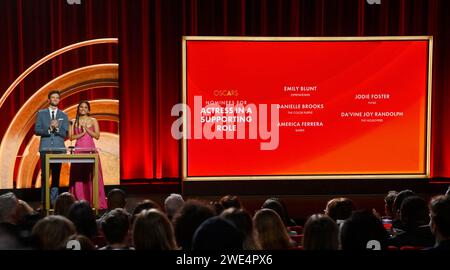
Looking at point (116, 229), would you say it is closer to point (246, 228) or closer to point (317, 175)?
point (246, 228)

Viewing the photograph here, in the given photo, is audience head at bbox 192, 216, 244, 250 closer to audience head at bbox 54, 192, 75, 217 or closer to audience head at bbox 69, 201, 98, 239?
audience head at bbox 69, 201, 98, 239

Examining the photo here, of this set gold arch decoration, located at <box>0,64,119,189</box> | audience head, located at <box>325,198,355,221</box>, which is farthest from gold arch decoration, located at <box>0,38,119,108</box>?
audience head, located at <box>325,198,355,221</box>

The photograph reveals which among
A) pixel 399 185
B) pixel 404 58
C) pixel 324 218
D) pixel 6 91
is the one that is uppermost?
pixel 404 58

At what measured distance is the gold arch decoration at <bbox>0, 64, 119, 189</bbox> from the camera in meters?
7.29

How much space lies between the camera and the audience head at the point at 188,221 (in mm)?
2314

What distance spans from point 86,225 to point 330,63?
17.0 ft

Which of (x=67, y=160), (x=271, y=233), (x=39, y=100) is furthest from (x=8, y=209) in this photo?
(x=39, y=100)

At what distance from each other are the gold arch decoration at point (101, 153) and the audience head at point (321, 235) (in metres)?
5.41

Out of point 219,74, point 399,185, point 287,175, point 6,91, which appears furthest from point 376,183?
point 6,91

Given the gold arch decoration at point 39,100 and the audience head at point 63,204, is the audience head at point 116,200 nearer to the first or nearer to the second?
the audience head at point 63,204

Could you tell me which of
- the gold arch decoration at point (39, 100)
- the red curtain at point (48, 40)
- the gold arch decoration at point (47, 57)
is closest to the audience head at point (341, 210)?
the red curtain at point (48, 40)

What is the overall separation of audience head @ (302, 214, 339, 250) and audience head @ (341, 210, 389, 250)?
24cm

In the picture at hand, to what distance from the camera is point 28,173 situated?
7352mm

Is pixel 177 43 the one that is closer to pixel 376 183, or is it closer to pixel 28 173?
pixel 28 173
